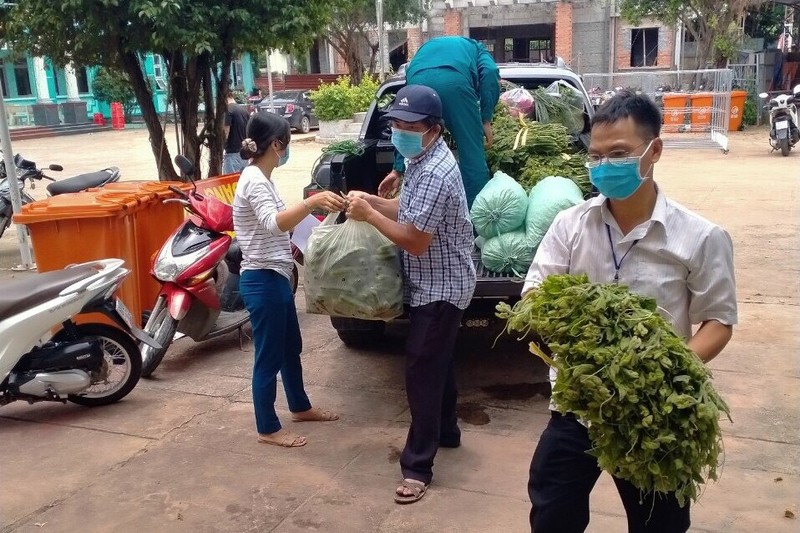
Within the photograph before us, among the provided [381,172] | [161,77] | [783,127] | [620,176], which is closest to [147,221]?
[381,172]

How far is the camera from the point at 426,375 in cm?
355

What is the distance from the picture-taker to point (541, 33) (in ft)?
128

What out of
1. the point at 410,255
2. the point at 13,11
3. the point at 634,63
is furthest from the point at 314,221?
the point at 634,63

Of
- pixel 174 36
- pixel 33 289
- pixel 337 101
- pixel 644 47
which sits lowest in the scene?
pixel 33 289

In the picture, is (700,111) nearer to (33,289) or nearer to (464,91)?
(464,91)

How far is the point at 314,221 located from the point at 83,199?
2.20m

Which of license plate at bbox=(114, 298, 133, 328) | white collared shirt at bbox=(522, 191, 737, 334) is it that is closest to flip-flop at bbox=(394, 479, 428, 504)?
white collared shirt at bbox=(522, 191, 737, 334)

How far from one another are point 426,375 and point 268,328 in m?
0.94

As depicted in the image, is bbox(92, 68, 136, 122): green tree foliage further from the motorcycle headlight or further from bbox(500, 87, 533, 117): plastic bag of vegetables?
the motorcycle headlight

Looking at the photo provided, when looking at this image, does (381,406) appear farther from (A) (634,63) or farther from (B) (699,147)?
(A) (634,63)

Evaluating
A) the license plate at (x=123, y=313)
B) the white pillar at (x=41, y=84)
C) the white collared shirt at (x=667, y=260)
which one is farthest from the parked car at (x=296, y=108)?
the white collared shirt at (x=667, y=260)

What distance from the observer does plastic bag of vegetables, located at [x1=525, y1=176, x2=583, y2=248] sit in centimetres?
452

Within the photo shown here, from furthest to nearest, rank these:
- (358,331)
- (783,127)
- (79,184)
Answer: (783,127) < (79,184) < (358,331)

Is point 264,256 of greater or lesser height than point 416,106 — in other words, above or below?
below
